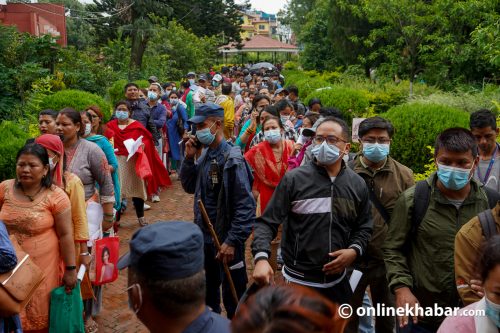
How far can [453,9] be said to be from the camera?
12.8 meters

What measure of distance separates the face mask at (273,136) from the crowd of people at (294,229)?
363 mm

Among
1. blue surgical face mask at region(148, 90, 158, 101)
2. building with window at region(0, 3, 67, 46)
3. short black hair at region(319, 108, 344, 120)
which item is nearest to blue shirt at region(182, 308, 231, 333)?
short black hair at region(319, 108, 344, 120)

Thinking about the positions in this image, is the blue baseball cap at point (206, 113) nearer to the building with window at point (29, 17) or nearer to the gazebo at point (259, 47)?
the building with window at point (29, 17)

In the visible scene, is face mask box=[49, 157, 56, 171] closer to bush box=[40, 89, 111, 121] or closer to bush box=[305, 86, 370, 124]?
bush box=[40, 89, 111, 121]

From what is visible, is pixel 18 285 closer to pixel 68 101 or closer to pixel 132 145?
pixel 132 145

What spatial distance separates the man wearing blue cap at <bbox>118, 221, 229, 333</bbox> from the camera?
1.85 metres

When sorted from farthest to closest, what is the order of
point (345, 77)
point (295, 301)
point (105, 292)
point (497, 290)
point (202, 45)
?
point (202, 45), point (345, 77), point (105, 292), point (497, 290), point (295, 301)

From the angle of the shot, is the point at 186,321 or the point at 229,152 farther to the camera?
the point at 229,152

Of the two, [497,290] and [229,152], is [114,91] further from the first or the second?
[497,290]

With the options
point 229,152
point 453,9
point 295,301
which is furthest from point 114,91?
point 295,301

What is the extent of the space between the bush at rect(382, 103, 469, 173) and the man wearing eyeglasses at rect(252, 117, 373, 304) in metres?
3.66

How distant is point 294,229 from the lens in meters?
3.44

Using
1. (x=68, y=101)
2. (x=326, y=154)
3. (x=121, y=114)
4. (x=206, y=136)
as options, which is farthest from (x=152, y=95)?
(x=326, y=154)

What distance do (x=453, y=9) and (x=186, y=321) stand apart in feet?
42.9
